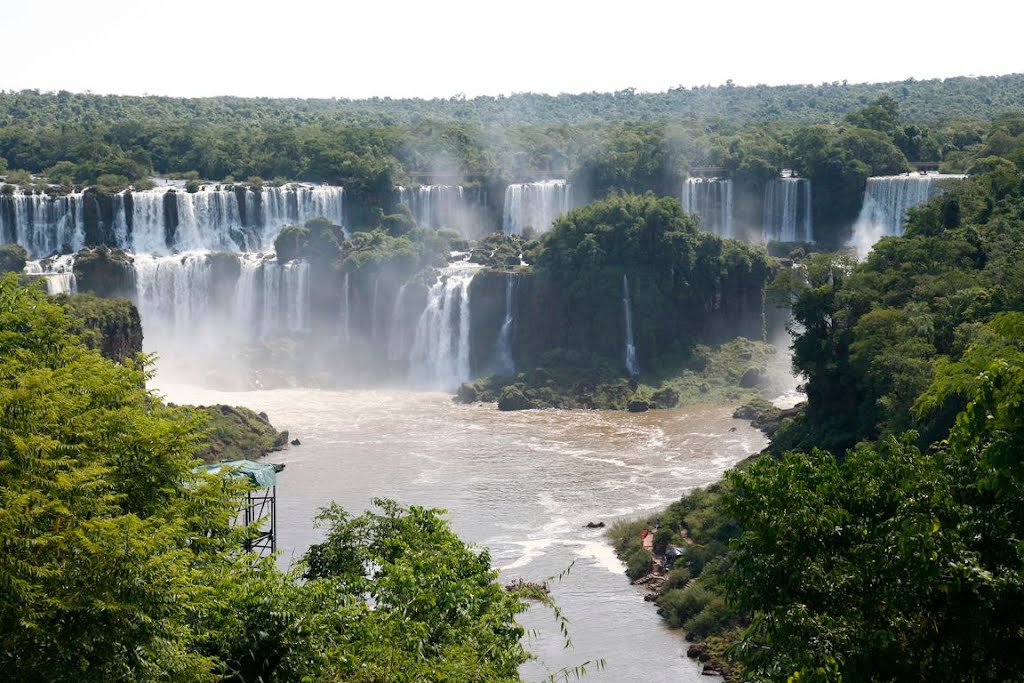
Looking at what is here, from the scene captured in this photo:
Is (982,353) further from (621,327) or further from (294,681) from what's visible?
(621,327)

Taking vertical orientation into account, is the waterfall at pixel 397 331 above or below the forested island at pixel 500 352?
below

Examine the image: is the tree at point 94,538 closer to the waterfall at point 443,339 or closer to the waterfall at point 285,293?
the waterfall at point 443,339

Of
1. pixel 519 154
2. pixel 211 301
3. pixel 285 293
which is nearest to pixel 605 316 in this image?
pixel 285 293

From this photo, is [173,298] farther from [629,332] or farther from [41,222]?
[629,332]

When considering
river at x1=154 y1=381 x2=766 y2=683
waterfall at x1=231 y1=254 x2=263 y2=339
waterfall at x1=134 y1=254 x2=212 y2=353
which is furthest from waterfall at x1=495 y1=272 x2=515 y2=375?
waterfall at x1=134 y1=254 x2=212 y2=353

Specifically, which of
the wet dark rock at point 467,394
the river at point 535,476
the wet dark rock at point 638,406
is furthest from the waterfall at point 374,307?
the wet dark rock at point 638,406
